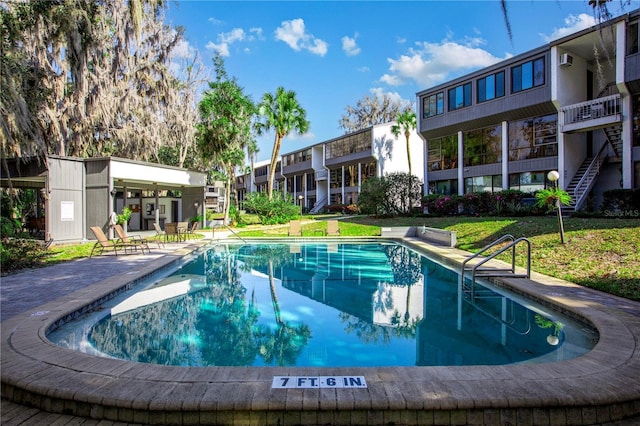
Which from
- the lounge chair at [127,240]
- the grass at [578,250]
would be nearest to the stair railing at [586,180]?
the grass at [578,250]

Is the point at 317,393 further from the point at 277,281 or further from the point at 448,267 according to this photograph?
the point at 448,267

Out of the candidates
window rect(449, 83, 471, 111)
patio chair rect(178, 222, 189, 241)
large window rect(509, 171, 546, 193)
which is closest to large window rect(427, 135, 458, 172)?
window rect(449, 83, 471, 111)

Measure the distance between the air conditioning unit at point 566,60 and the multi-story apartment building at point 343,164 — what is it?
15310 millimetres

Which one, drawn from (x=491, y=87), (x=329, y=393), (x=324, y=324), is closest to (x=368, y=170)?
(x=491, y=87)

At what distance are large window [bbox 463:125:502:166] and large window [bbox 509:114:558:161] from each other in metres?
0.91

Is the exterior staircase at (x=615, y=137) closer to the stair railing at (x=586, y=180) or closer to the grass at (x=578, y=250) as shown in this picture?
the stair railing at (x=586, y=180)

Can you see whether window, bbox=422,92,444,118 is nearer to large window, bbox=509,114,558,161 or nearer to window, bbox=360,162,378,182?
large window, bbox=509,114,558,161

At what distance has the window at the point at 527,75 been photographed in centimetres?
2000

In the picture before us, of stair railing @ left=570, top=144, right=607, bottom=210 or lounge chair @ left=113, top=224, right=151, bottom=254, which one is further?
stair railing @ left=570, top=144, right=607, bottom=210

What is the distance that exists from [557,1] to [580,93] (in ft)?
67.2

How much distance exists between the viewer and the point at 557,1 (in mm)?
3375

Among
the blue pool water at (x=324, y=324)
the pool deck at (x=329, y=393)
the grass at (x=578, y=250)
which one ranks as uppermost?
the grass at (x=578, y=250)

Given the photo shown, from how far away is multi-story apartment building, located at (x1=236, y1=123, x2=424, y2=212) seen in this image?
34.4m

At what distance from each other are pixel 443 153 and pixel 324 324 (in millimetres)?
23209
